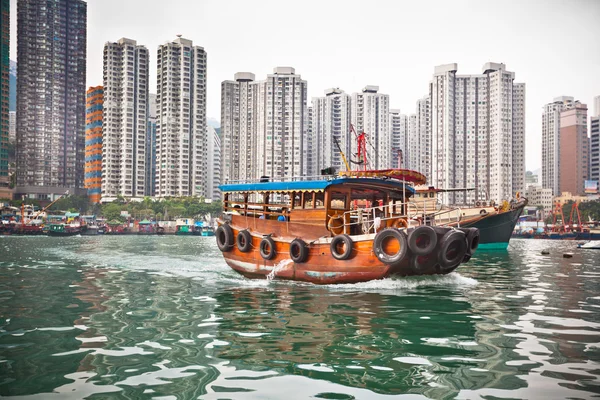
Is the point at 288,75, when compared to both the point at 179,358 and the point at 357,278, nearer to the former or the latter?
the point at 357,278

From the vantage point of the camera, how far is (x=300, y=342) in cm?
685

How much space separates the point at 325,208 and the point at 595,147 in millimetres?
109421

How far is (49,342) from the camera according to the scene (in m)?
6.80

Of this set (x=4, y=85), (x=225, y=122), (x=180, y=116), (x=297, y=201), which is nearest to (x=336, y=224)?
(x=297, y=201)

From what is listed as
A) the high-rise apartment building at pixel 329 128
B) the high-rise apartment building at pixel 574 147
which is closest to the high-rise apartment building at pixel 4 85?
the high-rise apartment building at pixel 329 128

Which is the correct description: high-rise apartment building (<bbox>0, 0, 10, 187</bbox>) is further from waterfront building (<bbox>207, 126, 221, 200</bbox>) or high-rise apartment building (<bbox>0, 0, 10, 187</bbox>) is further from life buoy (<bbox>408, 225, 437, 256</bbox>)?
life buoy (<bbox>408, 225, 437, 256</bbox>)

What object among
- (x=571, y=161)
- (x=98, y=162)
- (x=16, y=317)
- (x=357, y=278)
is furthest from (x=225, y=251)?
(x=571, y=161)

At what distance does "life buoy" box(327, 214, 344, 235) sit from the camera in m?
13.5

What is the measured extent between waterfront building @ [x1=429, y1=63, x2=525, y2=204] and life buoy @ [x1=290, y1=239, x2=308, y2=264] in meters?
76.4

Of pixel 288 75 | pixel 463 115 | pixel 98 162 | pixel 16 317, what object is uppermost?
pixel 288 75

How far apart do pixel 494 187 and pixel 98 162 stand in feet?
247

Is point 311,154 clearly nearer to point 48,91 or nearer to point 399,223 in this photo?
point 48,91

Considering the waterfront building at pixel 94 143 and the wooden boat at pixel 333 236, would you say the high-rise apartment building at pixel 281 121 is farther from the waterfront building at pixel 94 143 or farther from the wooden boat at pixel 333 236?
the wooden boat at pixel 333 236

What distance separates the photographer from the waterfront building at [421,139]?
333 feet
